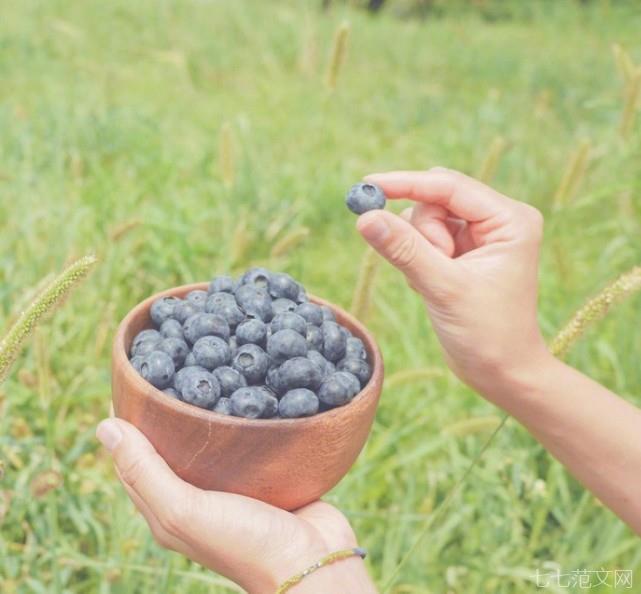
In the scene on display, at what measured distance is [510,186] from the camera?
3.78 metres

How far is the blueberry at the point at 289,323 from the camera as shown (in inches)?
47.1

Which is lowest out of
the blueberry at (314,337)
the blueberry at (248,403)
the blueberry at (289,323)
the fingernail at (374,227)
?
the blueberry at (248,403)

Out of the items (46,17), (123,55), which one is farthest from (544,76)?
(46,17)

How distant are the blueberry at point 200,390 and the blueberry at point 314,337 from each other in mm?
179

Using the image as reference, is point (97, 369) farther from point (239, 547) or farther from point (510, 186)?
point (510, 186)

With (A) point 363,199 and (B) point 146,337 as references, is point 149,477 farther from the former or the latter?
(A) point 363,199

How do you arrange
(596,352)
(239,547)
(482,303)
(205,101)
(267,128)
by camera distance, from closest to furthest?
(239,547) → (482,303) → (596,352) → (267,128) → (205,101)

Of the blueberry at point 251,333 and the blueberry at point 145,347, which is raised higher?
the blueberry at point 251,333

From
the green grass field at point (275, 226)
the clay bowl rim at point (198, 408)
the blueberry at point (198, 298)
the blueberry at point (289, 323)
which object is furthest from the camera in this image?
the green grass field at point (275, 226)

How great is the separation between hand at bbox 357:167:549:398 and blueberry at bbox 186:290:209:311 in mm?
323

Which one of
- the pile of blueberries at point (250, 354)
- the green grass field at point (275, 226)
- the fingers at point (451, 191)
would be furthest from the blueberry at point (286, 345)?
the green grass field at point (275, 226)

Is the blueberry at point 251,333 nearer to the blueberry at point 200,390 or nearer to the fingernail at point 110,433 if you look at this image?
the blueberry at point 200,390

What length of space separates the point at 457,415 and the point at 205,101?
2.82 meters

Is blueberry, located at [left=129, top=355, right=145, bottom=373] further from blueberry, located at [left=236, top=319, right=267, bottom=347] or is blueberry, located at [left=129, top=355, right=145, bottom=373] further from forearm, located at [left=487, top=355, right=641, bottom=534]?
forearm, located at [left=487, top=355, right=641, bottom=534]
